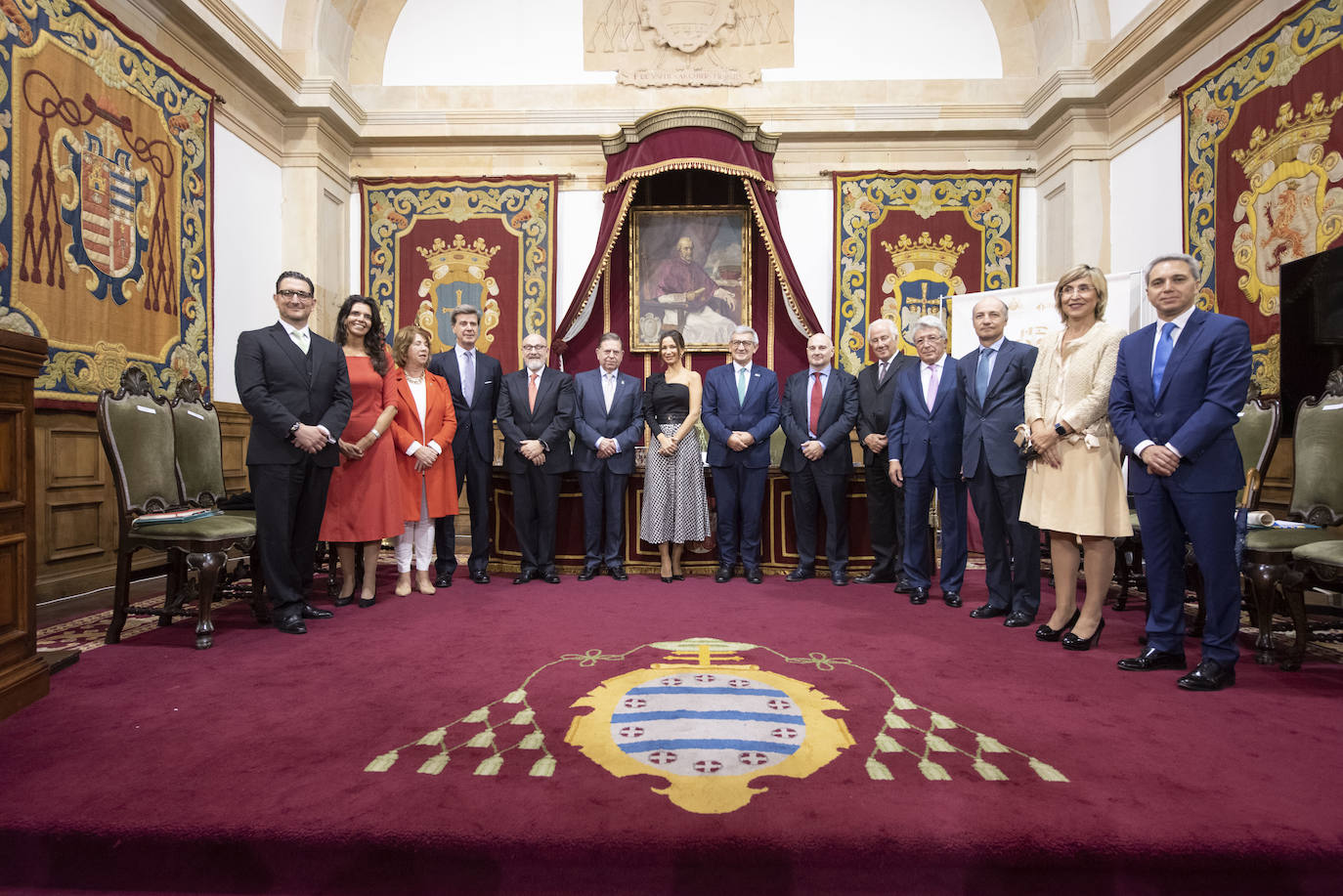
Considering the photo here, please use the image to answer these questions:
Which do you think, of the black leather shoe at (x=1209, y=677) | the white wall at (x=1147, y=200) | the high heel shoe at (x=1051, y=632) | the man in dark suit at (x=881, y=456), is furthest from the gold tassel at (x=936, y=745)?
Answer: the white wall at (x=1147, y=200)

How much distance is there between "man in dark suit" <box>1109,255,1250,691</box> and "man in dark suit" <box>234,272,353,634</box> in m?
3.55

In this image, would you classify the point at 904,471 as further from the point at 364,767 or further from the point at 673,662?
the point at 364,767

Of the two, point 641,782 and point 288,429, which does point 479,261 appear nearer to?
point 288,429

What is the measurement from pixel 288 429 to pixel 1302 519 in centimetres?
470

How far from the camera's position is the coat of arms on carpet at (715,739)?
1839 mm

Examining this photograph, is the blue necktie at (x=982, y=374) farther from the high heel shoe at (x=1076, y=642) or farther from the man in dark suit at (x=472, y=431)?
the man in dark suit at (x=472, y=431)

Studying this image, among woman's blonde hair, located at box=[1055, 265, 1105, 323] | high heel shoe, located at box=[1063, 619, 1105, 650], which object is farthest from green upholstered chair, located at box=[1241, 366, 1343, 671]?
woman's blonde hair, located at box=[1055, 265, 1105, 323]

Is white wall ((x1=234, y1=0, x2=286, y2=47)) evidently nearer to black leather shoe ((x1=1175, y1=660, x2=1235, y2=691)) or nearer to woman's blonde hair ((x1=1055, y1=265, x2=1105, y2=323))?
woman's blonde hair ((x1=1055, y1=265, x2=1105, y2=323))

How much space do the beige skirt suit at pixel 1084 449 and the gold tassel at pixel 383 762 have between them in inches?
105

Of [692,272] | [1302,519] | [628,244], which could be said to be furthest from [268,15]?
[1302,519]

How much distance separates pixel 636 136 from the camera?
614cm

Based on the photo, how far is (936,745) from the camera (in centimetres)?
201

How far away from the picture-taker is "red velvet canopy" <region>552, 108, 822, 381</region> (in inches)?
237

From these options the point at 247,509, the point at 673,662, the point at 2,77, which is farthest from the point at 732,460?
the point at 2,77
